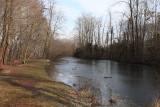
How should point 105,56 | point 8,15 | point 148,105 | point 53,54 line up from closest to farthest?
point 148,105 → point 8,15 → point 53,54 → point 105,56

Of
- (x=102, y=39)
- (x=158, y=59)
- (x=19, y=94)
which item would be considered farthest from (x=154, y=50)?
(x=102, y=39)

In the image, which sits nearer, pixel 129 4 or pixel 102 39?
pixel 129 4

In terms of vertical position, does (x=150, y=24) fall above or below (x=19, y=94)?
above

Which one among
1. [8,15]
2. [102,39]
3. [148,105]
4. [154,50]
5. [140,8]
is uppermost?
[140,8]

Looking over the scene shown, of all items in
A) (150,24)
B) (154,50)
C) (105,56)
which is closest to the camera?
(154,50)

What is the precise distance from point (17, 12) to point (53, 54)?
32.5 metres

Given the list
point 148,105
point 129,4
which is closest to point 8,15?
point 148,105

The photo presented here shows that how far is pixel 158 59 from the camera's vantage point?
24219mm

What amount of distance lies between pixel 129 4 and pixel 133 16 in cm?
288

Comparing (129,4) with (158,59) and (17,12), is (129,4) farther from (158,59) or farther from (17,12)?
(17,12)

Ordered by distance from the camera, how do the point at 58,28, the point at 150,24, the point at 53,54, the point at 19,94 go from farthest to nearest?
the point at 53,54 < the point at 58,28 < the point at 150,24 < the point at 19,94

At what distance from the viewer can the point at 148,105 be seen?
6812mm

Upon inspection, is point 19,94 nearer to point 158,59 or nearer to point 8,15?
point 8,15

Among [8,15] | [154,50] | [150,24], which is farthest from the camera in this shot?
[150,24]
